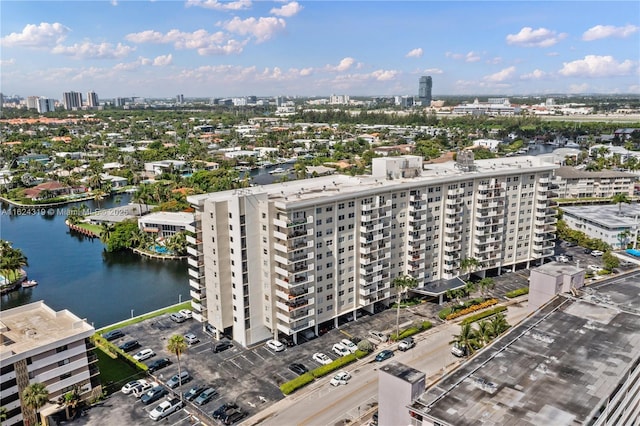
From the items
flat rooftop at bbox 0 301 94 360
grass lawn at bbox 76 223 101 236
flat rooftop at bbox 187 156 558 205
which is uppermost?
flat rooftop at bbox 187 156 558 205

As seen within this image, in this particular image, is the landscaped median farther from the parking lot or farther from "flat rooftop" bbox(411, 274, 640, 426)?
"flat rooftop" bbox(411, 274, 640, 426)

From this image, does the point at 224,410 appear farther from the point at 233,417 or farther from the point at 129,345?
the point at 129,345

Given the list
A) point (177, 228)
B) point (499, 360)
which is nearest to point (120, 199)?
point (177, 228)

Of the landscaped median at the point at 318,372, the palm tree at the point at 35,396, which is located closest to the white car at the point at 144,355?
the palm tree at the point at 35,396

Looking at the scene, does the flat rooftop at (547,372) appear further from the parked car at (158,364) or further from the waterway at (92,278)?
the waterway at (92,278)

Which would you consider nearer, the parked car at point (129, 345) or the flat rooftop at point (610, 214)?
the parked car at point (129, 345)

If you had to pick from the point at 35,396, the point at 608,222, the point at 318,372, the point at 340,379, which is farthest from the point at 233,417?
the point at 608,222

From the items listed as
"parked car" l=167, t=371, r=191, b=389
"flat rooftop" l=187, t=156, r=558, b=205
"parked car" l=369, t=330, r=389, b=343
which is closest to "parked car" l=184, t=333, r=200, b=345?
"parked car" l=167, t=371, r=191, b=389
